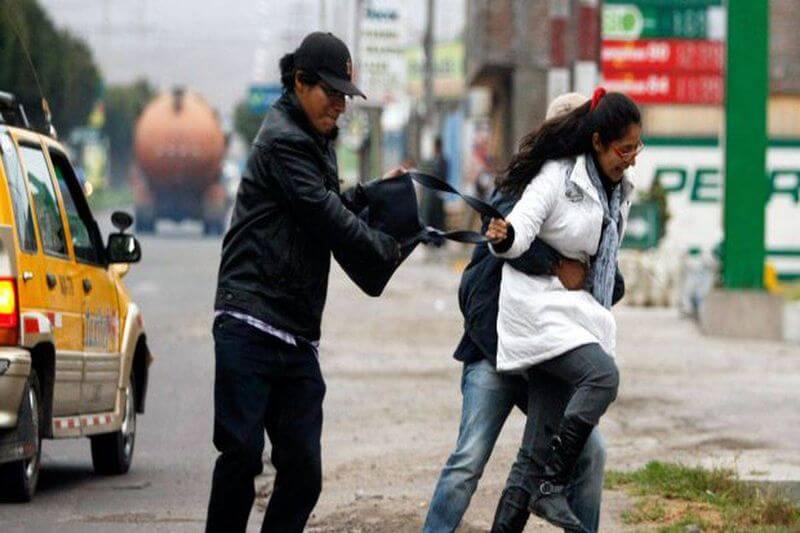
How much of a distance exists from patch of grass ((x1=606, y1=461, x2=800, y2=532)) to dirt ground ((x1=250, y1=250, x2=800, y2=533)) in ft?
0.54

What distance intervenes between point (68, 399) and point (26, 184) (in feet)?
3.41

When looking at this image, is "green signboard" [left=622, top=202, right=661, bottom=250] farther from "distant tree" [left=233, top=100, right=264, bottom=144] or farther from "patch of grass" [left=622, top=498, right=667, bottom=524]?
"distant tree" [left=233, top=100, right=264, bottom=144]

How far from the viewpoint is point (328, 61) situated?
23.5ft

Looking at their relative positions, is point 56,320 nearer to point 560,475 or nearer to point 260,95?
point 560,475

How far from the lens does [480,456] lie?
787 centimetres

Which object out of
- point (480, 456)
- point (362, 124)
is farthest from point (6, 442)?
point (362, 124)

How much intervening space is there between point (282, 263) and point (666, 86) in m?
29.2

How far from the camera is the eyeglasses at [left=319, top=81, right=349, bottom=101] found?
283 inches

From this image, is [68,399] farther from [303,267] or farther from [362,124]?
[362,124]

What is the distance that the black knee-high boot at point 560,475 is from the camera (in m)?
7.59

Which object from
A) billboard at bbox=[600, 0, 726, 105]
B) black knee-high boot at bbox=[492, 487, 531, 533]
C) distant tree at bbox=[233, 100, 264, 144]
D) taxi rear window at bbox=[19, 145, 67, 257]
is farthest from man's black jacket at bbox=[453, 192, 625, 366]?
distant tree at bbox=[233, 100, 264, 144]

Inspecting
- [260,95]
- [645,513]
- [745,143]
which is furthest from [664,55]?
[260,95]

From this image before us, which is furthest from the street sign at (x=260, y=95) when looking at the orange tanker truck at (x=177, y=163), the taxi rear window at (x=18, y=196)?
the taxi rear window at (x=18, y=196)

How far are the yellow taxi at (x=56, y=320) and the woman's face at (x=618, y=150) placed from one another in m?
3.24
